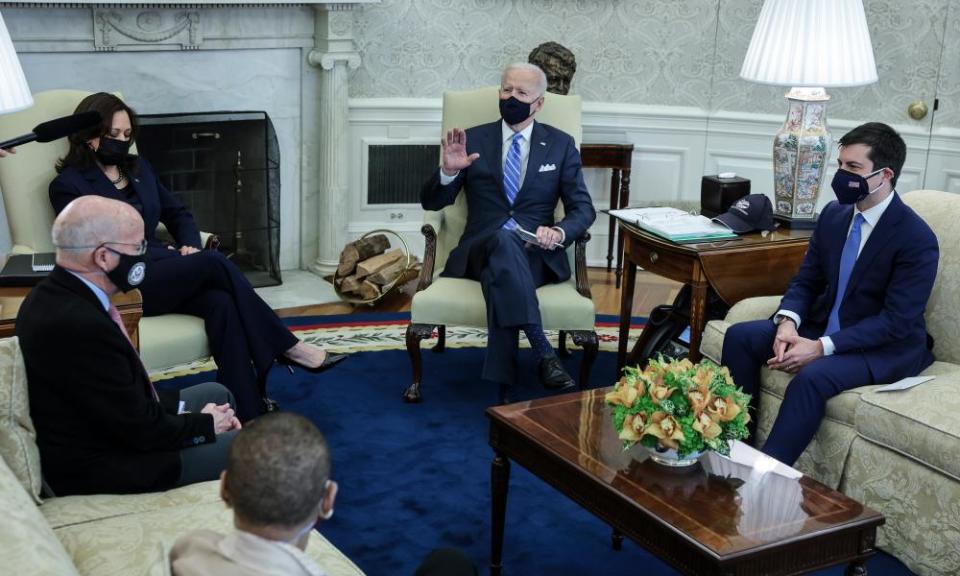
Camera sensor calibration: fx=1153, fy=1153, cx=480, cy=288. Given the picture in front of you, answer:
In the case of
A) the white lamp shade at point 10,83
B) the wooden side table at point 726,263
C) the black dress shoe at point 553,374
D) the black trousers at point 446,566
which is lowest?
the black dress shoe at point 553,374

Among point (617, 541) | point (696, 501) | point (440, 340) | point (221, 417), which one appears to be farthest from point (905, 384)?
Answer: point (440, 340)

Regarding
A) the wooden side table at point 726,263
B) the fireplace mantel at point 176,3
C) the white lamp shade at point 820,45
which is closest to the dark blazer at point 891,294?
the wooden side table at point 726,263

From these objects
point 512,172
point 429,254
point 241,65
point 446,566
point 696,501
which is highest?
point 241,65

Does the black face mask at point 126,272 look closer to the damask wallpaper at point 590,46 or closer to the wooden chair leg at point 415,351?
the wooden chair leg at point 415,351

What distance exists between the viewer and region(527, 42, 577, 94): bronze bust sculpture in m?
5.62

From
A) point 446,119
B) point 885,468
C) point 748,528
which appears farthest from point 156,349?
point 885,468

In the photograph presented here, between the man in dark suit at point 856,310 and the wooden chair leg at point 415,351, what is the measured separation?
1.14 m

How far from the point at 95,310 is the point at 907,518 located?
2.22m

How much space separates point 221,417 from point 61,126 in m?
0.91

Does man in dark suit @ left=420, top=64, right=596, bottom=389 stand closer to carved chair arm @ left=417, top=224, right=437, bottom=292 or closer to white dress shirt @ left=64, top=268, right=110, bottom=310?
carved chair arm @ left=417, top=224, right=437, bottom=292

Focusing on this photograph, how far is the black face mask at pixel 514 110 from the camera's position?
14.6ft

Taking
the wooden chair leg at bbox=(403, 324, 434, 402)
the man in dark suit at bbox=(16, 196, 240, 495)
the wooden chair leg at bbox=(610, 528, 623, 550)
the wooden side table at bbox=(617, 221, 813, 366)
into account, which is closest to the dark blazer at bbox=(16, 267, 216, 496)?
the man in dark suit at bbox=(16, 196, 240, 495)

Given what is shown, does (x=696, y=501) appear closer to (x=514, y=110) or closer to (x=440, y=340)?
(x=514, y=110)

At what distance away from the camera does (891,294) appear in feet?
11.3
